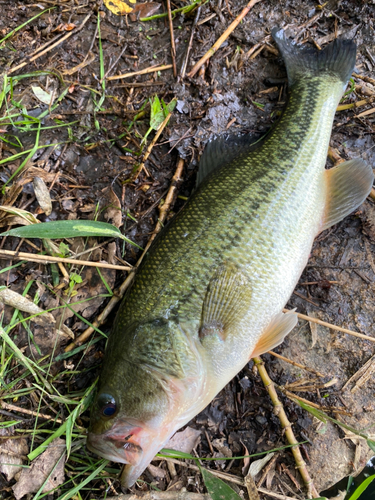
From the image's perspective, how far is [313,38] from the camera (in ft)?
10.9

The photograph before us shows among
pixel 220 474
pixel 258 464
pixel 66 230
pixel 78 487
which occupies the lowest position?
pixel 78 487

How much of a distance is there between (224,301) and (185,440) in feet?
4.15

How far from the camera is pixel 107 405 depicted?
2.18m

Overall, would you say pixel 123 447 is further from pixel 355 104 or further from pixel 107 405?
pixel 355 104

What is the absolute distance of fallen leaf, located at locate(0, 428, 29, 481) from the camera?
7.98ft

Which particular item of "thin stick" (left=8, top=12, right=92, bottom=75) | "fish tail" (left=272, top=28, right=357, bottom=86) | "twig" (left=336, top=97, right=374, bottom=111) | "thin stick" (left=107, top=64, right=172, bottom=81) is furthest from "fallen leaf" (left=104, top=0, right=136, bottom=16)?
"twig" (left=336, top=97, right=374, bottom=111)

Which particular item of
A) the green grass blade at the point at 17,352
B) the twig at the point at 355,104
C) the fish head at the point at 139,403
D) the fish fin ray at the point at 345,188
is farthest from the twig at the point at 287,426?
the twig at the point at 355,104

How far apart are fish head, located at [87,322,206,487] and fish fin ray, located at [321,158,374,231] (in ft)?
5.28

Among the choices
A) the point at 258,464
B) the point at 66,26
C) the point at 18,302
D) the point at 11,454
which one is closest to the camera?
the point at 11,454

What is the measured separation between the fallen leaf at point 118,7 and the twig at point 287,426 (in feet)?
10.8

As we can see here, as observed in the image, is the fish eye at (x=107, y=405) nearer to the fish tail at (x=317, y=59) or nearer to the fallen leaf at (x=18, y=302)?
the fallen leaf at (x=18, y=302)

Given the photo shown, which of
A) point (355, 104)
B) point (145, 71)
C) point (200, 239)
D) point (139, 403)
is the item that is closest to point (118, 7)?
point (145, 71)

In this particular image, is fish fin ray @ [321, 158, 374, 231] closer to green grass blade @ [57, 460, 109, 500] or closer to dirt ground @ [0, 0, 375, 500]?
dirt ground @ [0, 0, 375, 500]

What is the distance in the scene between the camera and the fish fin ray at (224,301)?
2.25 m
